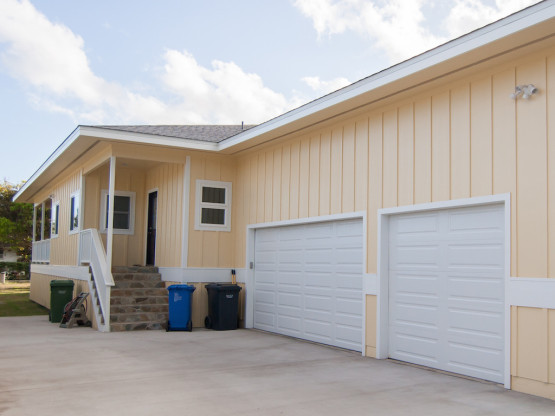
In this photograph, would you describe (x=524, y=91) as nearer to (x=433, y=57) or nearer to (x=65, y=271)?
(x=433, y=57)

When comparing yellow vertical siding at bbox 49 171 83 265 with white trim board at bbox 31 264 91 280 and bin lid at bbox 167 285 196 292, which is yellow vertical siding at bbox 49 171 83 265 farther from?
bin lid at bbox 167 285 196 292

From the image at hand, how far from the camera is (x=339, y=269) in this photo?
9.01 metres

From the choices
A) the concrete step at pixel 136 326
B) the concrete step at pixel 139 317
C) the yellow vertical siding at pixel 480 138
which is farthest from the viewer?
the concrete step at pixel 139 317

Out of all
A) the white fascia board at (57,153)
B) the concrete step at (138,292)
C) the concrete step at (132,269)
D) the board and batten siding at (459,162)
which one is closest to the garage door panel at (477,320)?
the board and batten siding at (459,162)

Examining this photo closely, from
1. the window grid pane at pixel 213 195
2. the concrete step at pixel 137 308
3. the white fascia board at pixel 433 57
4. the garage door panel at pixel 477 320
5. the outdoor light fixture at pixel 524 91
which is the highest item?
the white fascia board at pixel 433 57

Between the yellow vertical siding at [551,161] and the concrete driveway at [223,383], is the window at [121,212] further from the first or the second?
the yellow vertical siding at [551,161]

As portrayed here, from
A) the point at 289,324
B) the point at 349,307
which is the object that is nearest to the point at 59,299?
the point at 289,324

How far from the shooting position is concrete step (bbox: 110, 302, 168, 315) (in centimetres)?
1078

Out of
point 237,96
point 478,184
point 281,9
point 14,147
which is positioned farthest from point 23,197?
point 14,147

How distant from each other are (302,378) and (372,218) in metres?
2.71

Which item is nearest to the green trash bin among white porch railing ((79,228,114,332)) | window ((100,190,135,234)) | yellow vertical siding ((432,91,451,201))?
white porch railing ((79,228,114,332))

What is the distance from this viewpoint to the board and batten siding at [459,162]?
5824mm

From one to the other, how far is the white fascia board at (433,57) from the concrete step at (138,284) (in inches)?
175

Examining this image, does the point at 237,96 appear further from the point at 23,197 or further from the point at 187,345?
the point at 187,345
